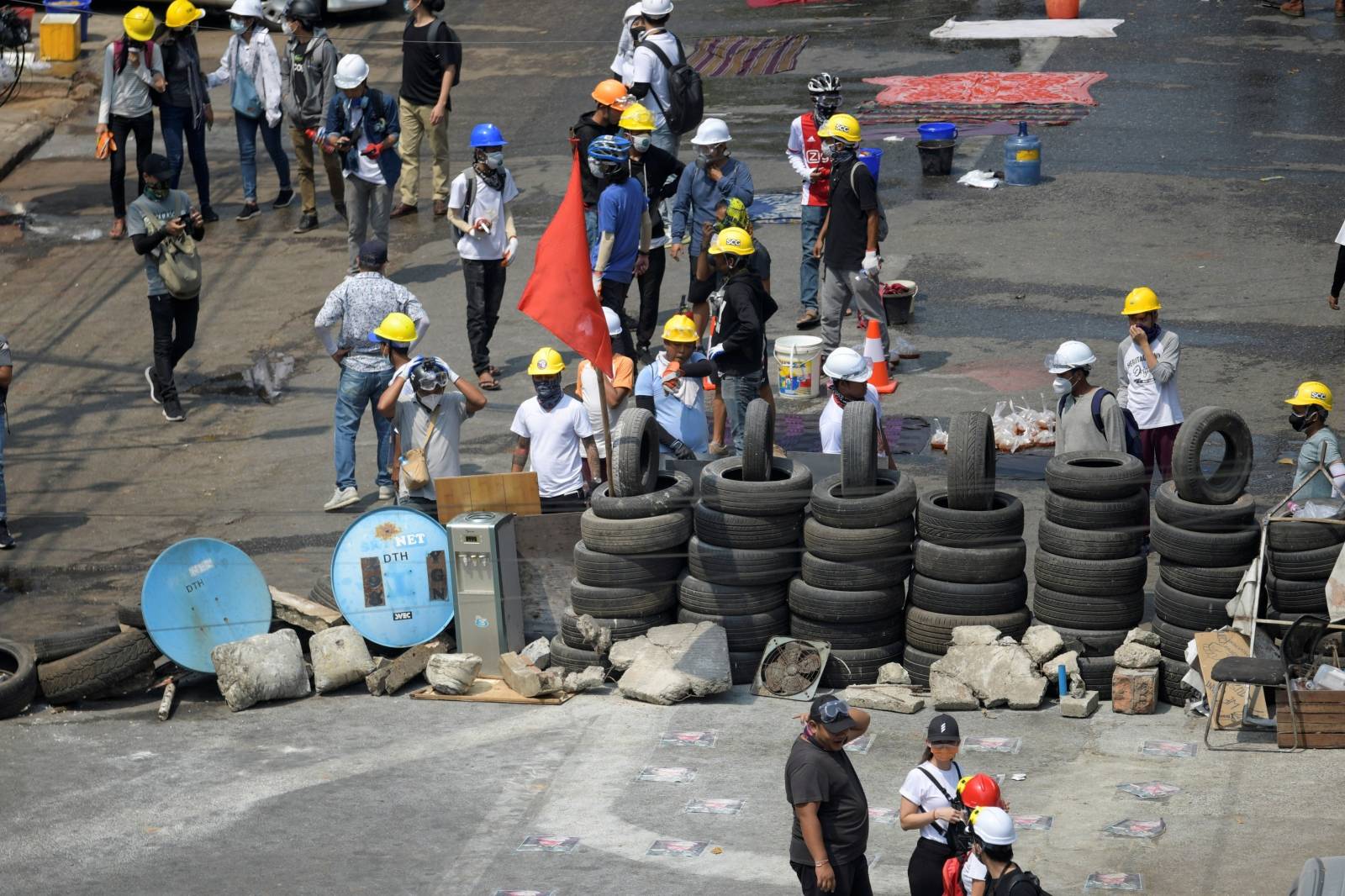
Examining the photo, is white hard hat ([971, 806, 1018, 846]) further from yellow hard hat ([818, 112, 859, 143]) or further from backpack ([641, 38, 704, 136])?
backpack ([641, 38, 704, 136])

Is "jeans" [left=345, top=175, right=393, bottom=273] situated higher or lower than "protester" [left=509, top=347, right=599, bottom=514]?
higher

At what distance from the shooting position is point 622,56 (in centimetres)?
1747

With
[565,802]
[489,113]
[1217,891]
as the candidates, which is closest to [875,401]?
[565,802]

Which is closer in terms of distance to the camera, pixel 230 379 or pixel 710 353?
pixel 710 353

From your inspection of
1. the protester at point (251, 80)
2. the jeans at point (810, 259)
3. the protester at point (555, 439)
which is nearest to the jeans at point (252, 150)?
the protester at point (251, 80)

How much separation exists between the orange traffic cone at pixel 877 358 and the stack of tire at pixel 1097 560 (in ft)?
13.6

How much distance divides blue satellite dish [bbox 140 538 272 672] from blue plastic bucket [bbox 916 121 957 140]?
1046cm

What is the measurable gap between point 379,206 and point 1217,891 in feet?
35.7

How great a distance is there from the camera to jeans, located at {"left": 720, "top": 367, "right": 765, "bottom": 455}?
1215 centimetres

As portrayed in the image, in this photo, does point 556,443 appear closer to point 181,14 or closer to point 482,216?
point 482,216

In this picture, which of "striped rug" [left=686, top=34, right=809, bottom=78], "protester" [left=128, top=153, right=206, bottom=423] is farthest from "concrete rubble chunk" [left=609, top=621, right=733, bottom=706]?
"striped rug" [left=686, top=34, right=809, bottom=78]

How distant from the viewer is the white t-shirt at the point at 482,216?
1424 cm

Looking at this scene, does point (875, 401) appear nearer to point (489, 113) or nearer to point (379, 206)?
point (379, 206)

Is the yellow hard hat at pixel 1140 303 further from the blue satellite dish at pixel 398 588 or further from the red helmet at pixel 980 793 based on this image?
the red helmet at pixel 980 793
